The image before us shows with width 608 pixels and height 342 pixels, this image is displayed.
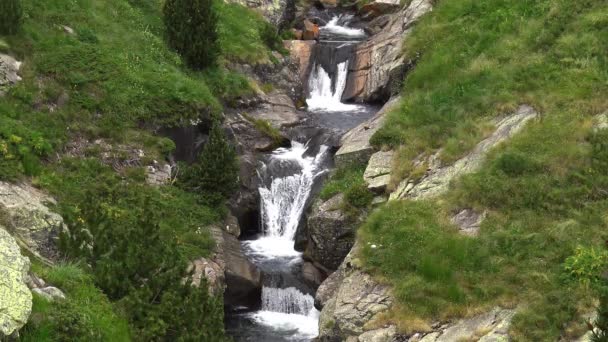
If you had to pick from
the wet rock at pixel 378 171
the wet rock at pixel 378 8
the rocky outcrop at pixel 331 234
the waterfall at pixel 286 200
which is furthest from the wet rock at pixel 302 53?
the rocky outcrop at pixel 331 234

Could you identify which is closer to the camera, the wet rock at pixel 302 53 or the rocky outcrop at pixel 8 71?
the rocky outcrop at pixel 8 71

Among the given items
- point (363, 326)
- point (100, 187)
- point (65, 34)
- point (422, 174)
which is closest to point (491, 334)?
point (363, 326)

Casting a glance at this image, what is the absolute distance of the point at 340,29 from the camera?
40.7 metres

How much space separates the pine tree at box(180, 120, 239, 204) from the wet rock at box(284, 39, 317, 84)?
12.6m

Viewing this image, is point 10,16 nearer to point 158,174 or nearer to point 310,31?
point 158,174

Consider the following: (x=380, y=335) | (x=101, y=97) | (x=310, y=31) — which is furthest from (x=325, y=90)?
(x=380, y=335)

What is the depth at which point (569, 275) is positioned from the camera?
13711 mm

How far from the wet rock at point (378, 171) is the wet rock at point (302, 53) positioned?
1237cm

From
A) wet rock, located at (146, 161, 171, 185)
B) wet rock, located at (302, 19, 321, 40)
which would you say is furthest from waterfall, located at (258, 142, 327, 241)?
wet rock, located at (302, 19, 321, 40)

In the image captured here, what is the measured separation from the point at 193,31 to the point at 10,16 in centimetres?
786

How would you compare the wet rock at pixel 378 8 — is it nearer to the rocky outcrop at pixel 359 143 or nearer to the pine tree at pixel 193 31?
the pine tree at pixel 193 31

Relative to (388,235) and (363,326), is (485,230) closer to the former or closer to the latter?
(388,235)

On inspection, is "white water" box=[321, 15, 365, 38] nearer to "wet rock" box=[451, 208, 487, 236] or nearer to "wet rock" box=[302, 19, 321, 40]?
"wet rock" box=[302, 19, 321, 40]

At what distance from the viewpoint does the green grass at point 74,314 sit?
9.55 metres
